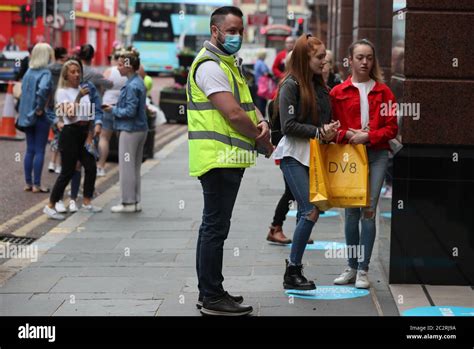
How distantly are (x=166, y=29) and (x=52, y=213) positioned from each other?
37.5 metres

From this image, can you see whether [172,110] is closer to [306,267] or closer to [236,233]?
[236,233]

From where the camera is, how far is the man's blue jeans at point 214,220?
19.4ft

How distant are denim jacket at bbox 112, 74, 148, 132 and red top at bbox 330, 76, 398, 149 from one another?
3755 millimetres

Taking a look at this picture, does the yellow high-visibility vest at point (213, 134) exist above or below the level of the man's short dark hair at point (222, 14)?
below

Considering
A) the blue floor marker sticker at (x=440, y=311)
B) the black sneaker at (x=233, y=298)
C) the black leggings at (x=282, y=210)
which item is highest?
the black leggings at (x=282, y=210)

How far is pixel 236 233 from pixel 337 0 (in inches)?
434

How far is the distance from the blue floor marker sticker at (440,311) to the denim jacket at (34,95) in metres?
6.33

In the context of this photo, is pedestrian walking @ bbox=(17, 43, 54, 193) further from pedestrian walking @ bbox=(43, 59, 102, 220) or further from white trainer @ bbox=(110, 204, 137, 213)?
white trainer @ bbox=(110, 204, 137, 213)

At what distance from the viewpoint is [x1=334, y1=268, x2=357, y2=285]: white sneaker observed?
22.9ft

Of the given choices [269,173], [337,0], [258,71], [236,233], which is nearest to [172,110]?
[258,71]

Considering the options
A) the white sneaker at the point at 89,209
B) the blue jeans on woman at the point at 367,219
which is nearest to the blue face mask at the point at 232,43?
the blue jeans on woman at the point at 367,219

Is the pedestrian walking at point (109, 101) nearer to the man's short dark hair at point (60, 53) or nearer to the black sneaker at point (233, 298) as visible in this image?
the man's short dark hair at point (60, 53)

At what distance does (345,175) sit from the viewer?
21.9 ft

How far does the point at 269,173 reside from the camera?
1421 cm
